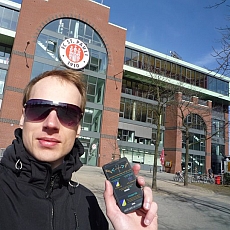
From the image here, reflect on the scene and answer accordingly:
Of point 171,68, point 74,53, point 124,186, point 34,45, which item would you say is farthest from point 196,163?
point 124,186

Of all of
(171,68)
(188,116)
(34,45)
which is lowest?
(188,116)

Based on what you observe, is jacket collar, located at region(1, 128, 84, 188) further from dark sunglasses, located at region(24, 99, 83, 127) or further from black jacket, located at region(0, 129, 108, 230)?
dark sunglasses, located at region(24, 99, 83, 127)

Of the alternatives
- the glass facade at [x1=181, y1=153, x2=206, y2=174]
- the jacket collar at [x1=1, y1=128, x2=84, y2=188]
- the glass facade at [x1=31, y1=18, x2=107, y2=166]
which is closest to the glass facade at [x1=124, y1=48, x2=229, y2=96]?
the glass facade at [x1=31, y1=18, x2=107, y2=166]

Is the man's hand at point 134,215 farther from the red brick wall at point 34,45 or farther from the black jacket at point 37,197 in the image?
the red brick wall at point 34,45

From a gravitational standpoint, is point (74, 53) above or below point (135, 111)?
above

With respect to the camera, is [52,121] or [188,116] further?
[188,116]

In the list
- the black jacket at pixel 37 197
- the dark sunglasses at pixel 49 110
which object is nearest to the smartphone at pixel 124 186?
the black jacket at pixel 37 197

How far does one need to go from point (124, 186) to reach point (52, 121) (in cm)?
64

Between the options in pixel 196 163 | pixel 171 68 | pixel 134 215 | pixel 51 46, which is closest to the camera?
pixel 134 215

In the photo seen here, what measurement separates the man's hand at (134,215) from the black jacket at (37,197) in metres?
0.28

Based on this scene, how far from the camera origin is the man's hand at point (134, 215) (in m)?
1.25

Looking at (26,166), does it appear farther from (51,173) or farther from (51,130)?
(51,130)

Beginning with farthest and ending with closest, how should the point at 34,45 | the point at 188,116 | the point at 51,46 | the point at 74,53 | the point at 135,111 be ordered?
the point at 135,111, the point at 188,116, the point at 51,46, the point at 74,53, the point at 34,45

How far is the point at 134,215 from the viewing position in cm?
132
